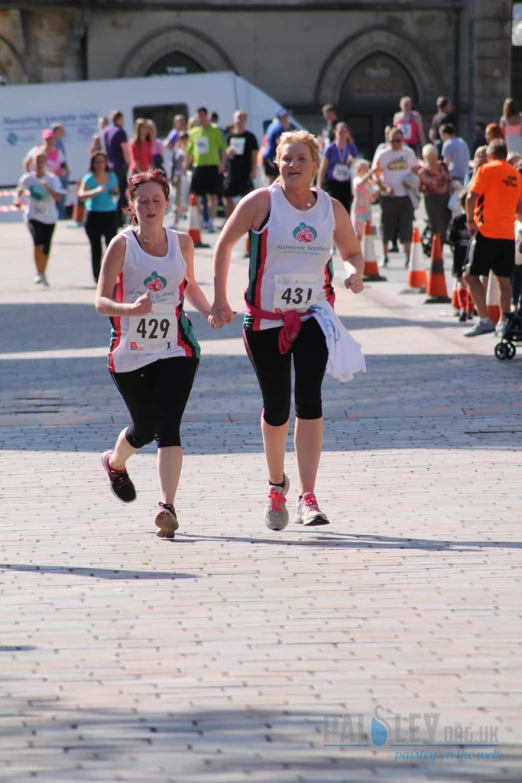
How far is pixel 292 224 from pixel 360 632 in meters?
2.09

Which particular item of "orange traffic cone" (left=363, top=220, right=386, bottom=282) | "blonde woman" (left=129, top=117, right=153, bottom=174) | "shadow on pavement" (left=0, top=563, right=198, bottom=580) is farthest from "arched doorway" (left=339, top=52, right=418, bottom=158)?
"shadow on pavement" (left=0, top=563, right=198, bottom=580)

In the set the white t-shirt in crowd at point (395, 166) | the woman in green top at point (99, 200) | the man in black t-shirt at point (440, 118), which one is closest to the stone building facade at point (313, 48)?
the man in black t-shirt at point (440, 118)

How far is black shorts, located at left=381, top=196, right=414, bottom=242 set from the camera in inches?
731

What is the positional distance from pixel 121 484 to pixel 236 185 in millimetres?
15977

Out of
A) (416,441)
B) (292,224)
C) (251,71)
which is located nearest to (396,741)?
(292,224)

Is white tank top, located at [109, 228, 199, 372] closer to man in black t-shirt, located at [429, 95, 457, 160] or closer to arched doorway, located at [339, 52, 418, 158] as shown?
man in black t-shirt, located at [429, 95, 457, 160]

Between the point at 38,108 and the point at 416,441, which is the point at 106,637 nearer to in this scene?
A: the point at 416,441

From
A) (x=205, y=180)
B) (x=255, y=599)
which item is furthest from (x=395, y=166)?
(x=255, y=599)

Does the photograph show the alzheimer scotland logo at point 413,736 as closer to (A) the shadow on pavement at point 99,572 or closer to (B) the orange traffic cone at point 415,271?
(A) the shadow on pavement at point 99,572

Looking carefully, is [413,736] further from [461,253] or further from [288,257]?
[461,253]

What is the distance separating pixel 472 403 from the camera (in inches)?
386

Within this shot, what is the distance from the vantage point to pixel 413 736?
157 inches

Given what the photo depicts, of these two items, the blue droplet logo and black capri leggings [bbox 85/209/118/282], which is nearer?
the blue droplet logo

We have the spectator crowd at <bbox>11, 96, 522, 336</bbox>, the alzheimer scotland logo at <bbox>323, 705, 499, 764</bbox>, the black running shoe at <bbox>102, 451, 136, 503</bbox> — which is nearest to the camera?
the alzheimer scotland logo at <bbox>323, 705, 499, 764</bbox>
